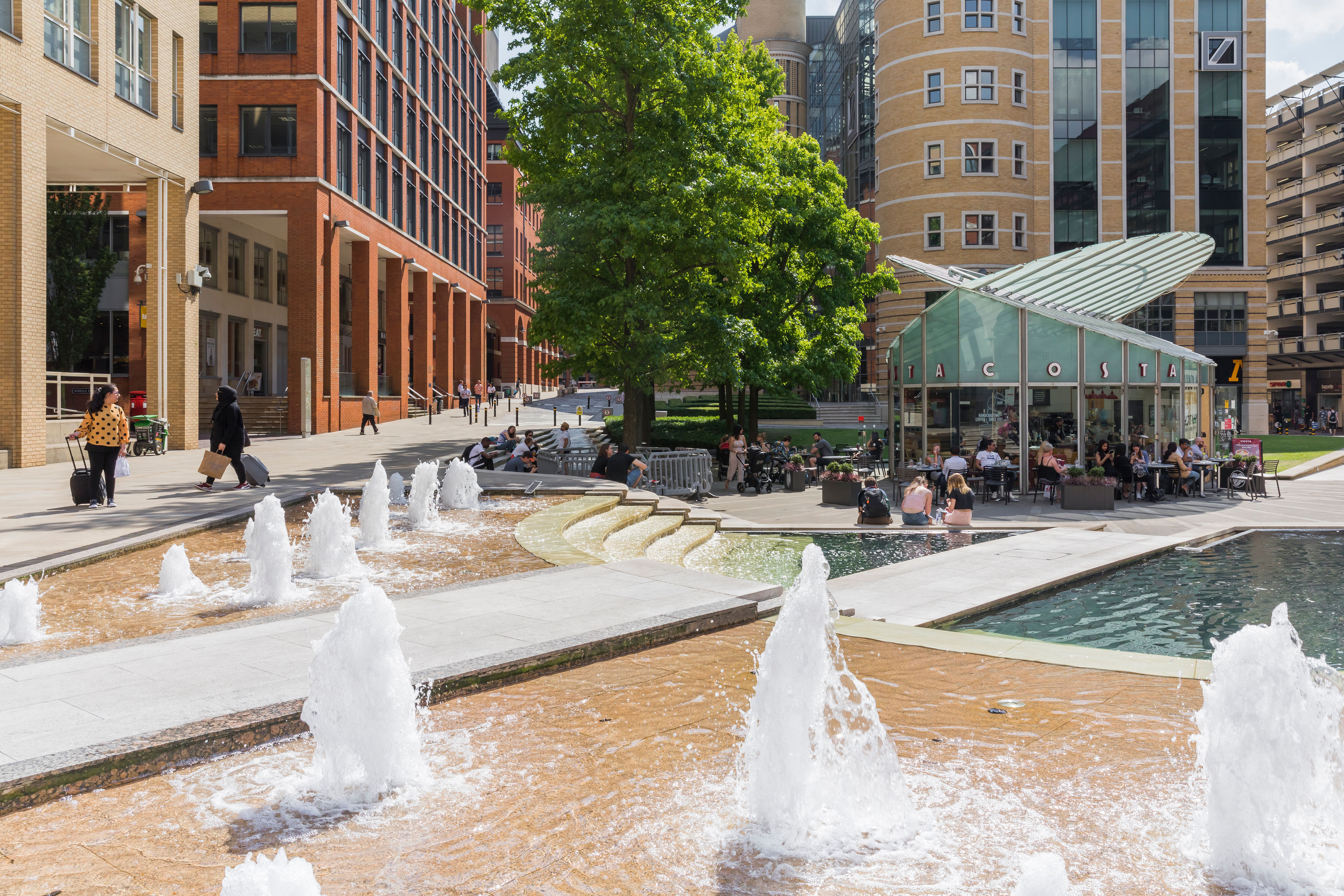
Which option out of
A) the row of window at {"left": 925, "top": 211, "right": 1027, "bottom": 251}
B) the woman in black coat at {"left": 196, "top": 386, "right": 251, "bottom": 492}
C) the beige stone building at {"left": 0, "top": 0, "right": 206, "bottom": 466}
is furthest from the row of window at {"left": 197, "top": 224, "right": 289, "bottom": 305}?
the row of window at {"left": 925, "top": 211, "right": 1027, "bottom": 251}

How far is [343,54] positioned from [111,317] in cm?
1401

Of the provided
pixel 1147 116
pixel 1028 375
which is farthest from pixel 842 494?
pixel 1147 116

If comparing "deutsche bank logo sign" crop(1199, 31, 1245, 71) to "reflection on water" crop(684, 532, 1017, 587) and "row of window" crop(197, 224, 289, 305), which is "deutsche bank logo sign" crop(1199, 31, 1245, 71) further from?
"reflection on water" crop(684, 532, 1017, 587)

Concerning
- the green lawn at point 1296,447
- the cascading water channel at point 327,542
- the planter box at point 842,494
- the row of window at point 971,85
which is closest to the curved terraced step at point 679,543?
the cascading water channel at point 327,542

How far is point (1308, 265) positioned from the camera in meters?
67.5

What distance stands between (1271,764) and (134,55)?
2966 centimetres

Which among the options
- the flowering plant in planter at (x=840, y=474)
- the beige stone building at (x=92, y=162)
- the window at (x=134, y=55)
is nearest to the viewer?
the flowering plant in planter at (x=840, y=474)

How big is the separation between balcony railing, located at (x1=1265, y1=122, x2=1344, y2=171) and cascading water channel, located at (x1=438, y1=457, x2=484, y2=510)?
62902 mm

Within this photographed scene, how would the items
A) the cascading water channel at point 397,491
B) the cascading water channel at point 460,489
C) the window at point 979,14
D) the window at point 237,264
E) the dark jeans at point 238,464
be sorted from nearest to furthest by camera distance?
the cascading water channel at point 460,489 → the cascading water channel at point 397,491 → the dark jeans at point 238,464 → the window at point 237,264 → the window at point 979,14

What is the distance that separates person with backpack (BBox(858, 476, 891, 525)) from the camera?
53.7ft

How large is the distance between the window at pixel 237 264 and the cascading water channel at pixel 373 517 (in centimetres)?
3459

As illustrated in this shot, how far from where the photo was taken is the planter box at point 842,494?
20.2 meters

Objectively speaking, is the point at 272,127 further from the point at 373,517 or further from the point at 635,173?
the point at 373,517

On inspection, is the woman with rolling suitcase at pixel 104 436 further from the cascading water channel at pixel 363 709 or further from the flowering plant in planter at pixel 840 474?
the flowering plant in planter at pixel 840 474
